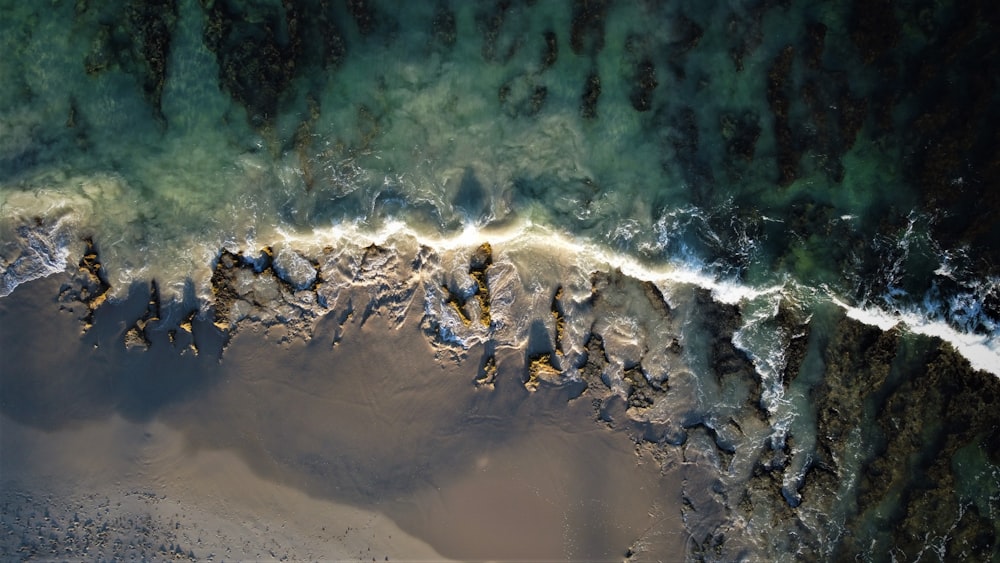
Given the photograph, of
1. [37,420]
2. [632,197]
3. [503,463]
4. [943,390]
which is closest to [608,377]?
[503,463]

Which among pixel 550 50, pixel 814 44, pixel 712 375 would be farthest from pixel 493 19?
pixel 712 375

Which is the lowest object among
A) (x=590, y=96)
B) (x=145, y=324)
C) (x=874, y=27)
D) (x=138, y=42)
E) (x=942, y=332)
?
(x=145, y=324)

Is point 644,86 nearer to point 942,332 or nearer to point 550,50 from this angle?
point 550,50

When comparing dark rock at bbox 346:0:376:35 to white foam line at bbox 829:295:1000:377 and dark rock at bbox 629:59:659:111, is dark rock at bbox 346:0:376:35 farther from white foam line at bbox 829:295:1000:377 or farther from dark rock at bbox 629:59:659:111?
white foam line at bbox 829:295:1000:377

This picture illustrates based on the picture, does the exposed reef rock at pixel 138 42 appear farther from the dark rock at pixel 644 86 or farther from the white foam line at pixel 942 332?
the white foam line at pixel 942 332

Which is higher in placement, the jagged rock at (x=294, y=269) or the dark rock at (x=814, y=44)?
the dark rock at (x=814, y=44)

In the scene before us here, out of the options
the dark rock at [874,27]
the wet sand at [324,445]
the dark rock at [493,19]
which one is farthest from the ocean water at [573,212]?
the wet sand at [324,445]

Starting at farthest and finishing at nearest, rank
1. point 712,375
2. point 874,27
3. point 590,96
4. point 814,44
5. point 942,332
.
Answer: point 712,375, point 942,332, point 590,96, point 814,44, point 874,27
